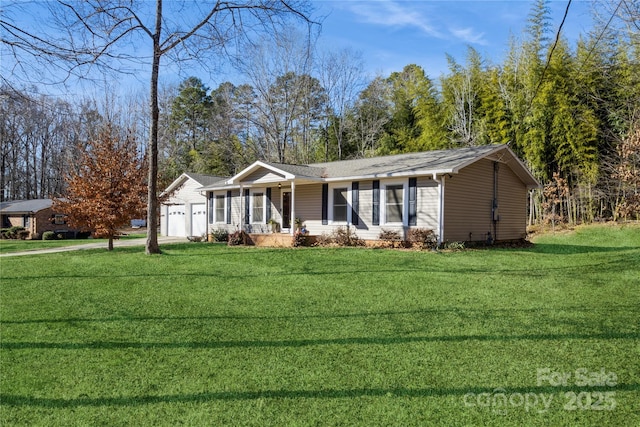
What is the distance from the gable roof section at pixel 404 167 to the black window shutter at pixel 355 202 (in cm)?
41

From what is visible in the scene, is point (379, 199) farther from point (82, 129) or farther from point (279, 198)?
point (82, 129)

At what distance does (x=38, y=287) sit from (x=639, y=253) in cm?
1386

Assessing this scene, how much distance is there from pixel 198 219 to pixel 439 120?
13.7 metres

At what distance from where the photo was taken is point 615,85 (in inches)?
699

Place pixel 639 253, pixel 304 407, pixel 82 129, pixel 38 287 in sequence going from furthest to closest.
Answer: pixel 82 129
pixel 639 253
pixel 38 287
pixel 304 407

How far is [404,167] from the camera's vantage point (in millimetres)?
13500

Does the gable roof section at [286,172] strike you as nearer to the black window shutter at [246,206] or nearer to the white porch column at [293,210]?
the white porch column at [293,210]

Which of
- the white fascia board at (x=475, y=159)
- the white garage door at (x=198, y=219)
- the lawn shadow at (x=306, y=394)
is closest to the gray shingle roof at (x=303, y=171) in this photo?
the white fascia board at (x=475, y=159)

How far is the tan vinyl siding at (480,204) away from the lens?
12875 mm

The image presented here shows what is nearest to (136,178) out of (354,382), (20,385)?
(20,385)

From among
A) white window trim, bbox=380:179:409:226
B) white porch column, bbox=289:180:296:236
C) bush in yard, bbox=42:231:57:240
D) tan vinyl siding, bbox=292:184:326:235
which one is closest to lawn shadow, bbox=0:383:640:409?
white window trim, bbox=380:179:409:226

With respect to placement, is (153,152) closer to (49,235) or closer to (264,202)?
(264,202)

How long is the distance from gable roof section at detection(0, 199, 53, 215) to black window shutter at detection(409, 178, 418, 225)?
23.8m

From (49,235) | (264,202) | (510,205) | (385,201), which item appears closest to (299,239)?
(385,201)
